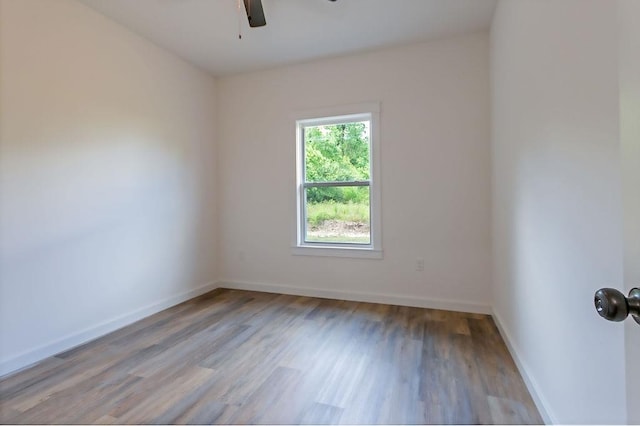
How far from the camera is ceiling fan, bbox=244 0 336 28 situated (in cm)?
195

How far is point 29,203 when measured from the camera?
212 cm

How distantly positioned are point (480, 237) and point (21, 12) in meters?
4.09

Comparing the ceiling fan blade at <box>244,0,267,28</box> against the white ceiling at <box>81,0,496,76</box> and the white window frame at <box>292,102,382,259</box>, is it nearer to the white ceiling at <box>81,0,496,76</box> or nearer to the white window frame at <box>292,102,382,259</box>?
the white ceiling at <box>81,0,496,76</box>

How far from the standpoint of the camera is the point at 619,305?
0.54 m

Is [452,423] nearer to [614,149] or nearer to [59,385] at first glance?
[614,149]

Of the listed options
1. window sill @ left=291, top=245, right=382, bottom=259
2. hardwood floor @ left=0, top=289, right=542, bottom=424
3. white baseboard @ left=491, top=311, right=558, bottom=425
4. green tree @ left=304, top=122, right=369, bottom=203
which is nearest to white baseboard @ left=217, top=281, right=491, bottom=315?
hardwood floor @ left=0, top=289, right=542, bottom=424

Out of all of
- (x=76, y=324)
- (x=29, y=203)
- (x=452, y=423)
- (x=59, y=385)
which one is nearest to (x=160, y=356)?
(x=59, y=385)

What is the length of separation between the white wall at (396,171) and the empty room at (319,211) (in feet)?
0.08

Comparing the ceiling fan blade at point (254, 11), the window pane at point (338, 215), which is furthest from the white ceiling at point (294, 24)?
the window pane at point (338, 215)

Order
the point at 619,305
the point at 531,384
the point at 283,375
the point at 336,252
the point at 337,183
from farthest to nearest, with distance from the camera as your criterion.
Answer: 1. the point at 337,183
2. the point at 336,252
3. the point at 283,375
4. the point at 531,384
5. the point at 619,305

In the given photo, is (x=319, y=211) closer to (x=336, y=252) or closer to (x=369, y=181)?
(x=336, y=252)

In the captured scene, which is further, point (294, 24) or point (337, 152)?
point (337, 152)

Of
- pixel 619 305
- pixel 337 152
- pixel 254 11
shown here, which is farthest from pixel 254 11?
pixel 619 305

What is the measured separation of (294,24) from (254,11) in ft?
2.96
